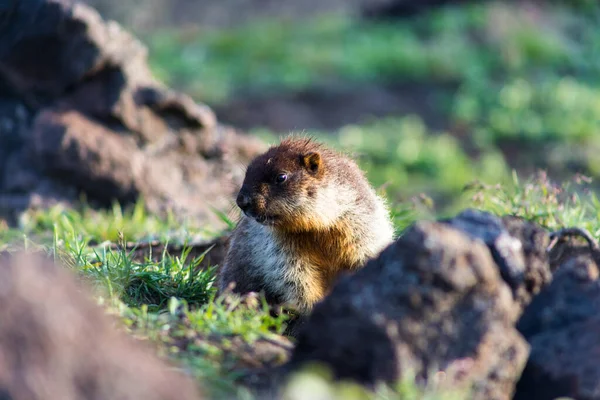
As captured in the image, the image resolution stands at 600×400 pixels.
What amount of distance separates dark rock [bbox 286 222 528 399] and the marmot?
1436 mm

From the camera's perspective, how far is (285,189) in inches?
187

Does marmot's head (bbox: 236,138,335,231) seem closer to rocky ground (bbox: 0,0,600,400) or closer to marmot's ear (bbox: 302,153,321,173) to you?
marmot's ear (bbox: 302,153,321,173)

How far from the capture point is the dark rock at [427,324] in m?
3.11

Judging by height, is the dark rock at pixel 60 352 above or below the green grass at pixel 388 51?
below

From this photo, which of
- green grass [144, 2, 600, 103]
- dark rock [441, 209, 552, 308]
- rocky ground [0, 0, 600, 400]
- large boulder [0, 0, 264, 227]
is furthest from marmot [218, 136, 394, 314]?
green grass [144, 2, 600, 103]

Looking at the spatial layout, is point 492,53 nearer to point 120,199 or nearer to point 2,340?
point 120,199

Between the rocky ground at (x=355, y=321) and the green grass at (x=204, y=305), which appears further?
the green grass at (x=204, y=305)

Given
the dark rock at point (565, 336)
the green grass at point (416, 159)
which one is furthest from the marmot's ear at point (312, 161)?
the green grass at point (416, 159)

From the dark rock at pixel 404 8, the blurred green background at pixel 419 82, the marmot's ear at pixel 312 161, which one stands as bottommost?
the marmot's ear at pixel 312 161

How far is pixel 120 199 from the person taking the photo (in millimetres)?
7520

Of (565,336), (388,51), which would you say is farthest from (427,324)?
(388,51)

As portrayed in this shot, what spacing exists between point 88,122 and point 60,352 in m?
5.22

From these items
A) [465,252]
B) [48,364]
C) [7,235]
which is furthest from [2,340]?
[7,235]

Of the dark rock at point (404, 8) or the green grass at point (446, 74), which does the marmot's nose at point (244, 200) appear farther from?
the dark rock at point (404, 8)
